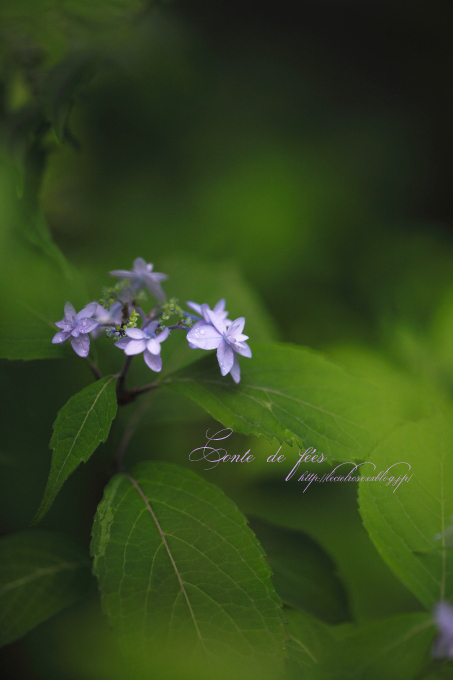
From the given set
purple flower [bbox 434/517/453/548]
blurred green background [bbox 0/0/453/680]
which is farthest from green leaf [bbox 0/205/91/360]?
purple flower [bbox 434/517/453/548]

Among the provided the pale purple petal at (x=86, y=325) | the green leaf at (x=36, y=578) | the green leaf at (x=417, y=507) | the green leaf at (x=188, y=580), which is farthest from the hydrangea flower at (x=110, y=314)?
A: the green leaf at (x=417, y=507)

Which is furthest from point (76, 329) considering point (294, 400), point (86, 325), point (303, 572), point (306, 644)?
point (303, 572)

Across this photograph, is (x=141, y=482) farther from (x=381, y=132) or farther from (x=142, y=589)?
(x=381, y=132)

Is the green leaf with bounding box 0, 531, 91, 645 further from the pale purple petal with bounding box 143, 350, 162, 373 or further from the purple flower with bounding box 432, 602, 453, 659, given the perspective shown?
the purple flower with bounding box 432, 602, 453, 659

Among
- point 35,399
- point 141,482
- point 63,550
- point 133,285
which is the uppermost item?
point 133,285

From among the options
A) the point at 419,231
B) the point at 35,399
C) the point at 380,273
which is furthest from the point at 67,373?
the point at 419,231

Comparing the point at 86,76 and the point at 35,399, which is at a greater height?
the point at 86,76
